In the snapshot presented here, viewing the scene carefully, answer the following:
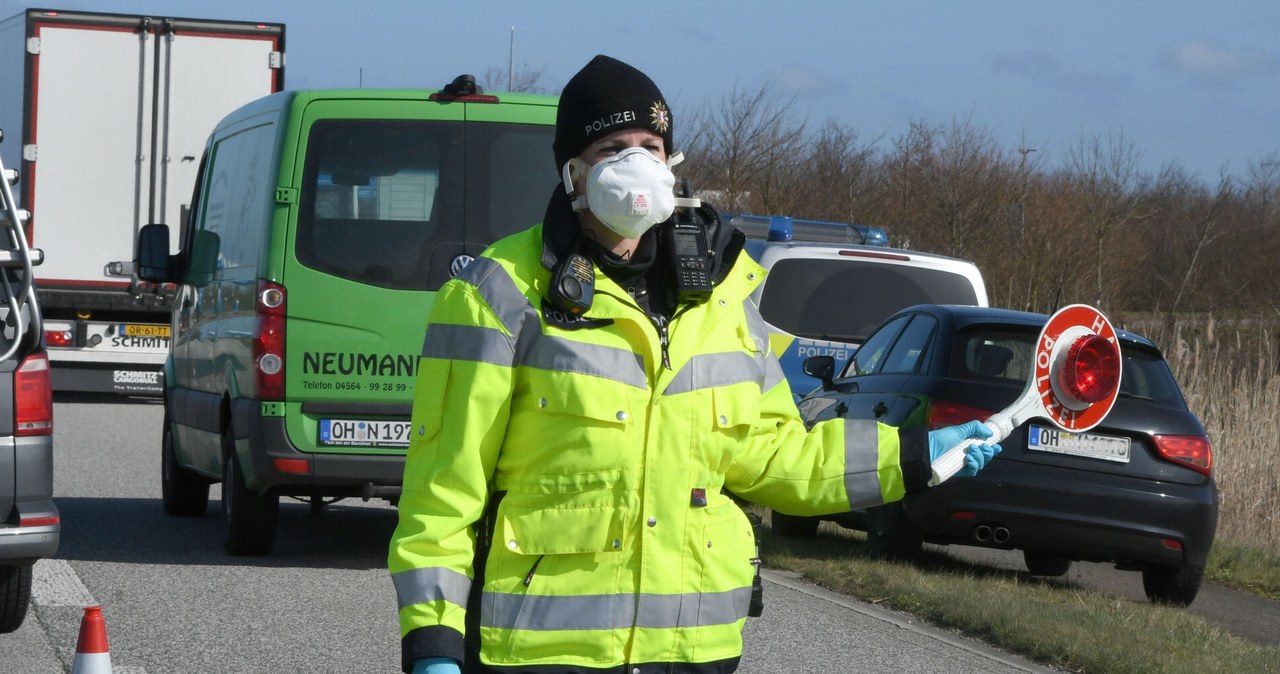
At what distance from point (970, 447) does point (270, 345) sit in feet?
18.3

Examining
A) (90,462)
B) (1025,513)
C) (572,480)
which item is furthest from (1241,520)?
(572,480)

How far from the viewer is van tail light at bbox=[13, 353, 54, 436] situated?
668 centimetres

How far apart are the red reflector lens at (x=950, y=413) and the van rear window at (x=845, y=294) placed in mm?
2760

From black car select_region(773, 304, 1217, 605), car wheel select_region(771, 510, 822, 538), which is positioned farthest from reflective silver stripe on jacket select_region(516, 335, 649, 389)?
car wheel select_region(771, 510, 822, 538)

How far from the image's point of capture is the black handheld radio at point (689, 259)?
3.04 meters

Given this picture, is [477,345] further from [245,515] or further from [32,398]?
[245,515]

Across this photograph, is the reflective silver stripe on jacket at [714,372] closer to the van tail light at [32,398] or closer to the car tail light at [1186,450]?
the van tail light at [32,398]

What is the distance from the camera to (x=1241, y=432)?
13047 millimetres

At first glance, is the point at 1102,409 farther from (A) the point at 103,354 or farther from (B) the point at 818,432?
(A) the point at 103,354

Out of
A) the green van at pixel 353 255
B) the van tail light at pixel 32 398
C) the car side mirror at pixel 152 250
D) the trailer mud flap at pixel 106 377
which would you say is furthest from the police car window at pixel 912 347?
the trailer mud flap at pixel 106 377

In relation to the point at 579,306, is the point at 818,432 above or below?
below

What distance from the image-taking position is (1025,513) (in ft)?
28.8

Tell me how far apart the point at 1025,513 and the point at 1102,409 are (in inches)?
208

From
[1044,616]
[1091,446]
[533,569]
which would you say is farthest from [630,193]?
[1091,446]
